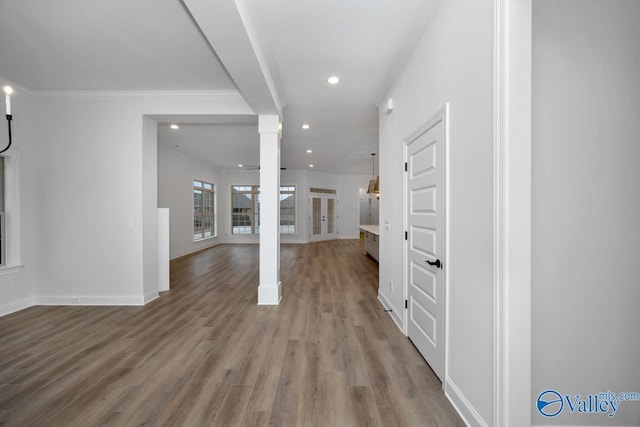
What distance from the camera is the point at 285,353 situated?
2.47 metres

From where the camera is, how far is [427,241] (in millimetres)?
2250

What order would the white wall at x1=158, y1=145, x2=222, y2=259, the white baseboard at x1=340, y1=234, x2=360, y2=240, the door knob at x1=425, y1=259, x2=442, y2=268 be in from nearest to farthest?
the door knob at x1=425, y1=259, x2=442, y2=268 < the white wall at x1=158, y1=145, x2=222, y2=259 < the white baseboard at x1=340, y1=234, x2=360, y2=240

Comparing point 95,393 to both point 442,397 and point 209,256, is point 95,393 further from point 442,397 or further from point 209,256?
point 209,256

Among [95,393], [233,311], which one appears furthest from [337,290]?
[95,393]

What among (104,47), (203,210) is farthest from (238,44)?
(203,210)

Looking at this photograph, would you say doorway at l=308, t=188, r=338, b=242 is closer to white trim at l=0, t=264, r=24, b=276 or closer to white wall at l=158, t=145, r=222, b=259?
white wall at l=158, t=145, r=222, b=259

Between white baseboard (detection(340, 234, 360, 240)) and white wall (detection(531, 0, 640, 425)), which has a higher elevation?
white wall (detection(531, 0, 640, 425))

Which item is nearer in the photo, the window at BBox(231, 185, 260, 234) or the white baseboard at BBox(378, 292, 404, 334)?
the white baseboard at BBox(378, 292, 404, 334)

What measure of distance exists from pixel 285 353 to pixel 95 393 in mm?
1429

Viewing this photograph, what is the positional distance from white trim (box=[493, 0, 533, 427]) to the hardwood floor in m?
0.58

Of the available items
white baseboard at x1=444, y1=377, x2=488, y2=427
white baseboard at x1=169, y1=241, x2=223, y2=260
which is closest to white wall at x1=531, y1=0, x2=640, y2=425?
white baseboard at x1=444, y1=377, x2=488, y2=427

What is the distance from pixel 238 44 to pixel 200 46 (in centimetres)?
84

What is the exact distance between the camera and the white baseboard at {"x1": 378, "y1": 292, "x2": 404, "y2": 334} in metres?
2.98

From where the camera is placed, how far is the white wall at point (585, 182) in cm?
144
